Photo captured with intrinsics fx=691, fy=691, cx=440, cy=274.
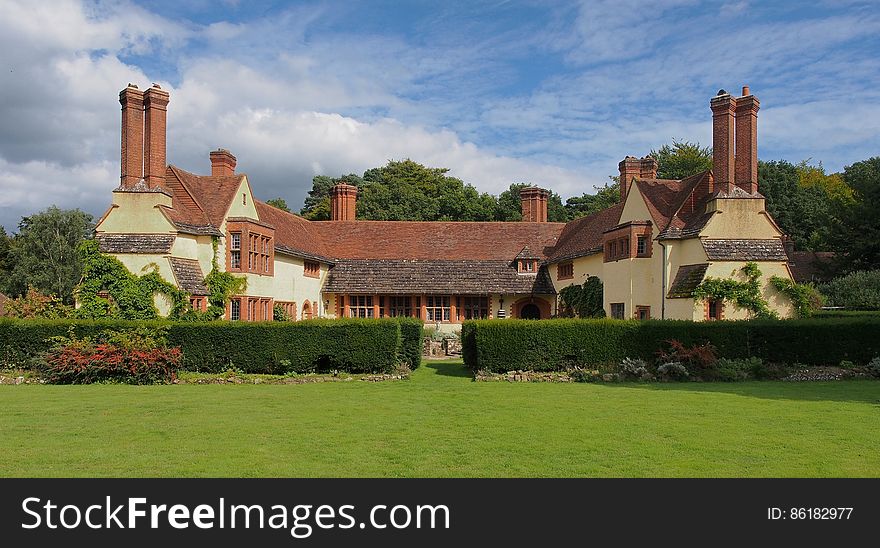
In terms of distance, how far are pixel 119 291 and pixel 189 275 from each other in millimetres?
2421

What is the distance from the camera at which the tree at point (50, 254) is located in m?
52.1

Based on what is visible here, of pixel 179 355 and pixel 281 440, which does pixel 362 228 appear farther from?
pixel 281 440

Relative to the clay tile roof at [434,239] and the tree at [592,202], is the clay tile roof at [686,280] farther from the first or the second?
the tree at [592,202]

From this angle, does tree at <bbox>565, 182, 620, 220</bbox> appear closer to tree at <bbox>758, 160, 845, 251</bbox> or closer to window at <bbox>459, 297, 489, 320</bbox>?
tree at <bbox>758, 160, 845, 251</bbox>

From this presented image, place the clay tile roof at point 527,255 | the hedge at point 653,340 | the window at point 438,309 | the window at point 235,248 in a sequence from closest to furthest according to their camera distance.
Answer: the hedge at point 653,340
the window at point 235,248
the window at point 438,309
the clay tile roof at point 527,255

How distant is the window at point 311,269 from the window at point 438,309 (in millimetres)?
6094

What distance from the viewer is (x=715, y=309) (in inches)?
988

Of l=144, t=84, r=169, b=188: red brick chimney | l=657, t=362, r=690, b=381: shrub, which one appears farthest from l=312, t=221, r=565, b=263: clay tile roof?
l=657, t=362, r=690, b=381: shrub

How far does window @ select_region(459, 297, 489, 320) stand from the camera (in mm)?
37469

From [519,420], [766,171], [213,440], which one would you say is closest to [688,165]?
[766,171]

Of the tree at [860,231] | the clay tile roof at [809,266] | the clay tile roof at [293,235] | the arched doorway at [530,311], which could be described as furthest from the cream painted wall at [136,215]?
the tree at [860,231]

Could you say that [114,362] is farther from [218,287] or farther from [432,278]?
[432,278]

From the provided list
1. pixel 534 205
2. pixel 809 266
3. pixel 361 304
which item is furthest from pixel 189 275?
pixel 809 266

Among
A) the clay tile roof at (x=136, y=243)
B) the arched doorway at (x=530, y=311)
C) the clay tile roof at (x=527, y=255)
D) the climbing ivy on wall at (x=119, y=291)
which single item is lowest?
the arched doorway at (x=530, y=311)
